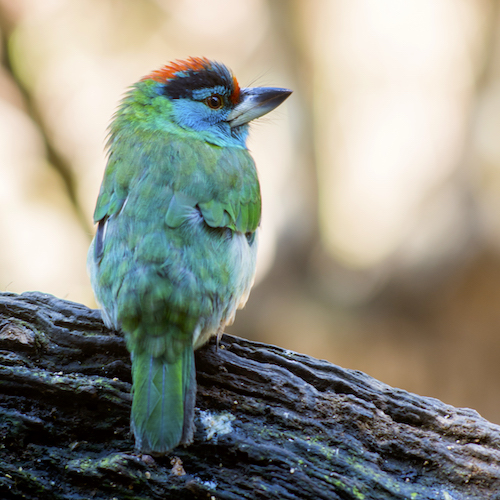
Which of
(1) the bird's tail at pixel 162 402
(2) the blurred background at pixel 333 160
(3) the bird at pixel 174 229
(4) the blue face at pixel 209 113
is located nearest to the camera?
(1) the bird's tail at pixel 162 402

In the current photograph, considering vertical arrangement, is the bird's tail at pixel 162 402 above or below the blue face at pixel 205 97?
below

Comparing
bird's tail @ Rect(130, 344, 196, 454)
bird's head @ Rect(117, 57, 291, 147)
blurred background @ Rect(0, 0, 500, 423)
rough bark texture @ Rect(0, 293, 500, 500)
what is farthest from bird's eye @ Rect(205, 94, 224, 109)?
blurred background @ Rect(0, 0, 500, 423)

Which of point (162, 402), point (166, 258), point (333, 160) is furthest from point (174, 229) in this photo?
point (333, 160)

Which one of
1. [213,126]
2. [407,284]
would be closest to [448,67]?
[407,284]

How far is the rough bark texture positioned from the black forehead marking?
1635 mm

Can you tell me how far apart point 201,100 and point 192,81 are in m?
0.14

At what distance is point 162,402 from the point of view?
2.45 m

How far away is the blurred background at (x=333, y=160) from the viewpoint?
6898 mm

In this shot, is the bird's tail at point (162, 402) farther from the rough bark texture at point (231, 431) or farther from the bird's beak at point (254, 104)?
the bird's beak at point (254, 104)

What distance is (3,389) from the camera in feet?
9.18

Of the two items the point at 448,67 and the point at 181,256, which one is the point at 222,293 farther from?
the point at 448,67

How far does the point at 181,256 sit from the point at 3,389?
1.14 metres

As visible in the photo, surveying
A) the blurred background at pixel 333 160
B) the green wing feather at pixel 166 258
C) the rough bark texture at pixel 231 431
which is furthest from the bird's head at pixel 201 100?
the blurred background at pixel 333 160

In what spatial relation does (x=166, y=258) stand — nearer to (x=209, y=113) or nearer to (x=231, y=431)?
(x=231, y=431)
